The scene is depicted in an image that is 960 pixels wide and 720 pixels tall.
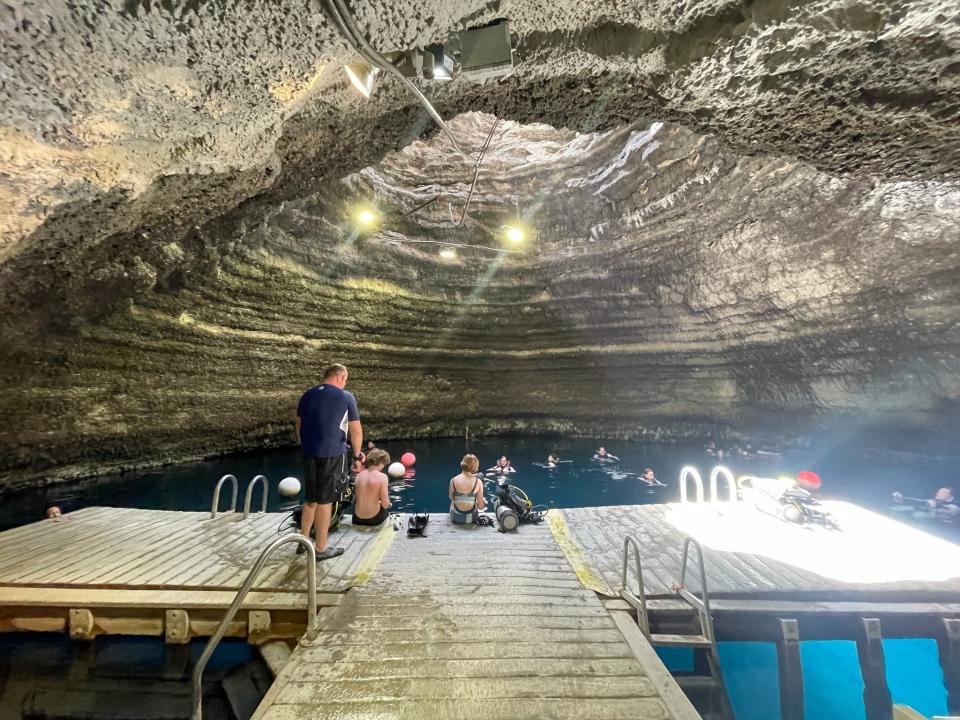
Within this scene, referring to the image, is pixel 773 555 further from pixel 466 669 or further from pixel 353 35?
pixel 353 35

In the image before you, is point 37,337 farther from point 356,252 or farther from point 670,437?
point 670,437

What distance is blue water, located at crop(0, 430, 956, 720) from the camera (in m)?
4.95

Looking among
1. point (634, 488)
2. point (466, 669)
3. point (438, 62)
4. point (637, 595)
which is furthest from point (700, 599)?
point (634, 488)

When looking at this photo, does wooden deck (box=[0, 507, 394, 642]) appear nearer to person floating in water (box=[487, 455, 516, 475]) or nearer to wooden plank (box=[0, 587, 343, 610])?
wooden plank (box=[0, 587, 343, 610])

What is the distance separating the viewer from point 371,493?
4.76 metres

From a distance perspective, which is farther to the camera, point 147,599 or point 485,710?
point 147,599

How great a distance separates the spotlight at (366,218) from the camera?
1023cm

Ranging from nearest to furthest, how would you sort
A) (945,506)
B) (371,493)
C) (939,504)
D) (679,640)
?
(679,640), (371,493), (945,506), (939,504)

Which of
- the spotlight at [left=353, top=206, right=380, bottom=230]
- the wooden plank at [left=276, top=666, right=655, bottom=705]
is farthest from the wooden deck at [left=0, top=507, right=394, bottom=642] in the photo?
the spotlight at [left=353, top=206, right=380, bottom=230]

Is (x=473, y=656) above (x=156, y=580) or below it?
below

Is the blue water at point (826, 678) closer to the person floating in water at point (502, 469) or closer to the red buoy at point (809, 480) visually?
the red buoy at point (809, 480)

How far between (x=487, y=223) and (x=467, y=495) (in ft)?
32.7

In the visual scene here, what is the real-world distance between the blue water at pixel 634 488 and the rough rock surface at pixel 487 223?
48.1 inches

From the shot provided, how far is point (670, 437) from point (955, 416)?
8.26 meters
